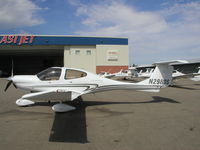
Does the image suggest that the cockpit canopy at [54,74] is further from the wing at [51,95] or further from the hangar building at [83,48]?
the hangar building at [83,48]

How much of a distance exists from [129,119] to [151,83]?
2793 mm

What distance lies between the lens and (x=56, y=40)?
87.7 feet

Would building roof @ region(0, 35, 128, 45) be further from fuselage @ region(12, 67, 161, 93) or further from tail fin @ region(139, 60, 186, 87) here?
fuselage @ region(12, 67, 161, 93)

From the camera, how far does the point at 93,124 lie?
4.62 meters

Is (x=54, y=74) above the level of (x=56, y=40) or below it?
below

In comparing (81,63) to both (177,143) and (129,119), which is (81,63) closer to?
(129,119)

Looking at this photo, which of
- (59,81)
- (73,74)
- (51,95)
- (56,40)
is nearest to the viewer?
(51,95)

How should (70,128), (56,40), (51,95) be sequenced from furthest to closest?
1. (56,40)
2. (51,95)
3. (70,128)

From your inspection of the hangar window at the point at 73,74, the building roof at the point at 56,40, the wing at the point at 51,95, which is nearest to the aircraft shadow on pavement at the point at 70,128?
the wing at the point at 51,95

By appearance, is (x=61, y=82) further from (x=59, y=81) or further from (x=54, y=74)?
(x=54, y=74)

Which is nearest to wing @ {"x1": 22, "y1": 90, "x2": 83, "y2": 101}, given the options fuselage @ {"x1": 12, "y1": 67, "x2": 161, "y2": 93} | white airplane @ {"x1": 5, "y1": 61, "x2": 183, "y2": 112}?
white airplane @ {"x1": 5, "y1": 61, "x2": 183, "y2": 112}

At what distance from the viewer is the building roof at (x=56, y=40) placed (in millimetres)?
25984

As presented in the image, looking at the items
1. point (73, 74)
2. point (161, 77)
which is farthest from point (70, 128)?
point (161, 77)

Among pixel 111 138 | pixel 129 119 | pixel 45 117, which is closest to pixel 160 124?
pixel 129 119
